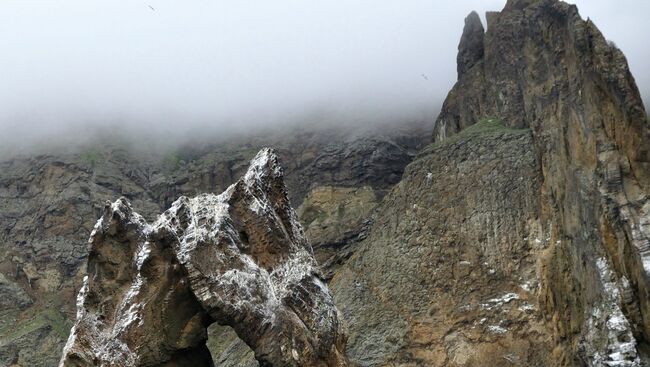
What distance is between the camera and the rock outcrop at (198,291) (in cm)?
2966

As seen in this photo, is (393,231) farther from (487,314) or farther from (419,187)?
(487,314)

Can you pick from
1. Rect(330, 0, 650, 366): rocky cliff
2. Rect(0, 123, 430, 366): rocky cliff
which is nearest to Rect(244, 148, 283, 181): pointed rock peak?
Rect(330, 0, 650, 366): rocky cliff

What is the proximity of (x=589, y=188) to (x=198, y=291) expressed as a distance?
828 inches

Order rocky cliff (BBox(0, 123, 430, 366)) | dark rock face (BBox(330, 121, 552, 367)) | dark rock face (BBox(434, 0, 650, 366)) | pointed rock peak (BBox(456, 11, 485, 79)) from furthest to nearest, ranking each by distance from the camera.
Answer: rocky cliff (BBox(0, 123, 430, 366)) < pointed rock peak (BBox(456, 11, 485, 79)) < dark rock face (BBox(330, 121, 552, 367)) < dark rock face (BBox(434, 0, 650, 366))

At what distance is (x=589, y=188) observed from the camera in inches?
1567

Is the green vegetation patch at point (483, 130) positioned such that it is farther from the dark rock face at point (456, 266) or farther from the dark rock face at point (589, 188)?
the dark rock face at point (589, 188)

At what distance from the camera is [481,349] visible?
1889 inches

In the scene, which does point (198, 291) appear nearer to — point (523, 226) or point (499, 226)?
point (523, 226)

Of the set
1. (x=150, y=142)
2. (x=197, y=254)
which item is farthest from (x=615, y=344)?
(x=150, y=142)

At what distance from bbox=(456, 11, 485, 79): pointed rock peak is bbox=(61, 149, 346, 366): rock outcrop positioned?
4466 centimetres

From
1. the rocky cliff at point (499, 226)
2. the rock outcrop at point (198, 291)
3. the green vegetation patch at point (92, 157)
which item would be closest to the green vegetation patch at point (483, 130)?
the rocky cliff at point (499, 226)

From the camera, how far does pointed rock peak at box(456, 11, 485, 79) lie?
73188 millimetres

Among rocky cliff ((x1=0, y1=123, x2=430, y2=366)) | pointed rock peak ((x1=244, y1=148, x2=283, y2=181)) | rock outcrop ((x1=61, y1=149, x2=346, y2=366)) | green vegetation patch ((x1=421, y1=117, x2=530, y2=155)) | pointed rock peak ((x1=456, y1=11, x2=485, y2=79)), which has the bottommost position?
rocky cliff ((x1=0, y1=123, x2=430, y2=366))

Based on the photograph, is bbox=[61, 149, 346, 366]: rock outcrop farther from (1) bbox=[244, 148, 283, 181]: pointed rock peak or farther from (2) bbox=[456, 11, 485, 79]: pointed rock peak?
(2) bbox=[456, 11, 485, 79]: pointed rock peak
